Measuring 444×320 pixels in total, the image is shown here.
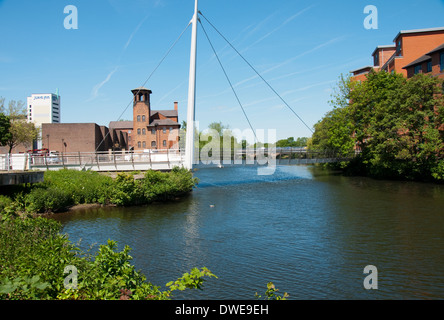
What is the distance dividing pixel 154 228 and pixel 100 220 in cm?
420

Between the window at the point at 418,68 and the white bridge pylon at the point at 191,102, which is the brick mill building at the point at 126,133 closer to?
the white bridge pylon at the point at 191,102

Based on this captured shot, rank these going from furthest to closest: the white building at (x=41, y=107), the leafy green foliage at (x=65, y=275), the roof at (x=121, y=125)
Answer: the white building at (x=41, y=107)
the roof at (x=121, y=125)
the leafy green foliage at (x=65, y=275)

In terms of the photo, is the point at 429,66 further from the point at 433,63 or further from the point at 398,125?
the point at 398,125

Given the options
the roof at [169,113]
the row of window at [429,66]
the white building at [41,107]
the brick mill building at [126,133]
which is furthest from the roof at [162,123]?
the white building at [41,107]

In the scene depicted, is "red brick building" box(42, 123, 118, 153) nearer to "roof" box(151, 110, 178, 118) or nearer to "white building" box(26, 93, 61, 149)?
"roof" box(151, 110, 178, 118)

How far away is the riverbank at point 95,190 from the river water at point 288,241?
1229mm

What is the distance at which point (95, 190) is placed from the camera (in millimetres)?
24562

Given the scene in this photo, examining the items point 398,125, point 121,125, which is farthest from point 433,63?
point 121,125

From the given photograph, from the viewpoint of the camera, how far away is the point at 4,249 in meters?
8.22

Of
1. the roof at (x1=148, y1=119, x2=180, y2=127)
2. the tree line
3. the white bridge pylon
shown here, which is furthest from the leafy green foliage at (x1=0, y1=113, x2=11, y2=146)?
the tree line

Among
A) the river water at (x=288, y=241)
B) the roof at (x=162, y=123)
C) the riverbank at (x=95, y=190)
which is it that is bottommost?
the river water at (x=288, y=241)

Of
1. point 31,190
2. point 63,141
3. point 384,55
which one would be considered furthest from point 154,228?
point 384,55

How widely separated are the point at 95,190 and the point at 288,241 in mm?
15765

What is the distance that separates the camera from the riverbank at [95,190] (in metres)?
21.2
